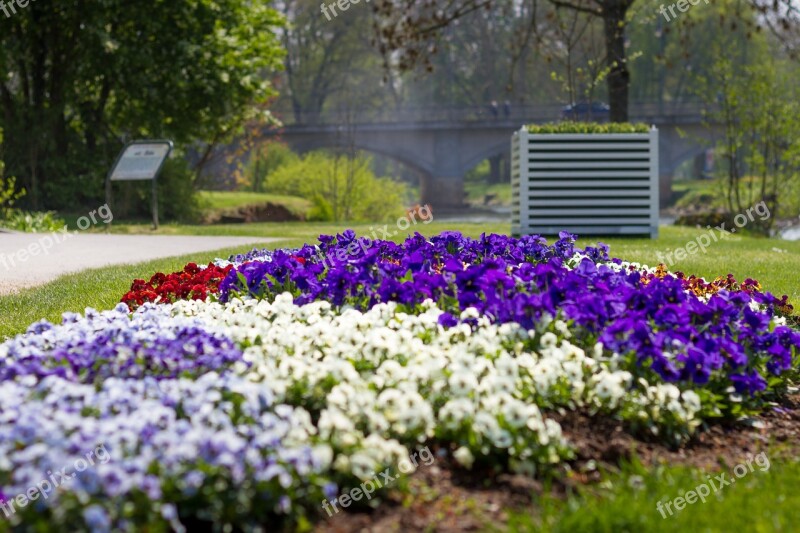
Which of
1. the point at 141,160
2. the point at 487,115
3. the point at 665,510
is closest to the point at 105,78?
the point at 141,160

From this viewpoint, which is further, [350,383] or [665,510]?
[350,383]

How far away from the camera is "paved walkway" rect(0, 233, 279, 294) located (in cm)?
956

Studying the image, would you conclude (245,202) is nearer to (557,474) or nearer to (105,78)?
(105,78)

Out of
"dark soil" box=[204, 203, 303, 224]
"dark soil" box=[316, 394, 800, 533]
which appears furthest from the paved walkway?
"dark soil" box=[204, 203, 303, 224]

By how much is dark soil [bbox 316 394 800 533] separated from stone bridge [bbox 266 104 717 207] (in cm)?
5044

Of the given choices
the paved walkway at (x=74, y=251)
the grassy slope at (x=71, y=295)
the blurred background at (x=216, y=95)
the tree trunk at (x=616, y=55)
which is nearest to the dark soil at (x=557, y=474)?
the grassy slope at (x=71, y=295)

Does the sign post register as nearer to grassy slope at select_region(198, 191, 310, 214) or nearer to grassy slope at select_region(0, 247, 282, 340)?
grassy slope at select_region(198, 191, 310, 214)

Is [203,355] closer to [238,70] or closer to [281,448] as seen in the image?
[281,448]

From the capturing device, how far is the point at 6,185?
21906 millimetres

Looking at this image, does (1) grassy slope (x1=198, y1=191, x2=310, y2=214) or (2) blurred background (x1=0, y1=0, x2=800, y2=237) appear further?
(1) grassy slope (x1=198, y1=191, x2=310, y2=214)

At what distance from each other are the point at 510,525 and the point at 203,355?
5.27 ft

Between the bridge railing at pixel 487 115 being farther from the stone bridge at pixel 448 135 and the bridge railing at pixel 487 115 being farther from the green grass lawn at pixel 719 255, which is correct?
the green grass lawn at pixel 719 255

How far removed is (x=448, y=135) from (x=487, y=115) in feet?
9.59

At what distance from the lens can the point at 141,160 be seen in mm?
17516
